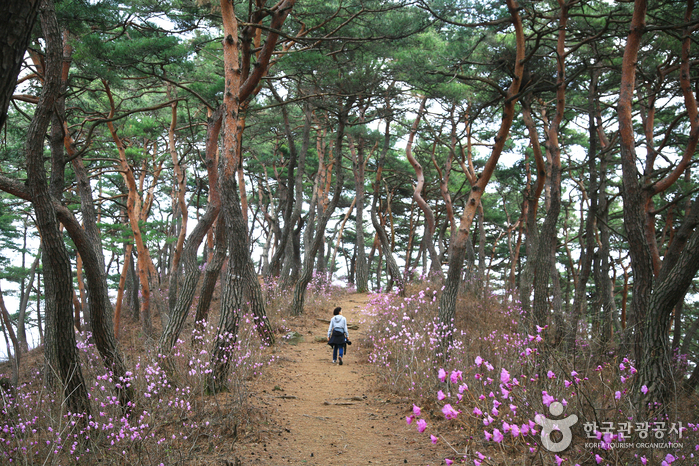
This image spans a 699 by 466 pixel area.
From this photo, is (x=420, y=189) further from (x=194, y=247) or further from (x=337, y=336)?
(x=194, y=247)

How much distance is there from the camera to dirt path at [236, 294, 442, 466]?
157 inches

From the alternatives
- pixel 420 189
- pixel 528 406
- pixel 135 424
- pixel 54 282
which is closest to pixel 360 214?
pixel 420 189

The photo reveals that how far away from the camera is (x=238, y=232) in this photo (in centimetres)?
618

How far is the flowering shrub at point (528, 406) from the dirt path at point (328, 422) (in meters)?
0.27

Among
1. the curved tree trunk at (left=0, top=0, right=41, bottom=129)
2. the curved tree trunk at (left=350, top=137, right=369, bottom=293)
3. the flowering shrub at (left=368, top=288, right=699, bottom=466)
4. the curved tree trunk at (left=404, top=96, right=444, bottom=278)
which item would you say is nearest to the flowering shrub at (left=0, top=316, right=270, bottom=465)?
the flowering shrub at (left=368, top=288, right=699, bottom=466)

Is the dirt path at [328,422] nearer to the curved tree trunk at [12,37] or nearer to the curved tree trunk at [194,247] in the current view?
the curved tree trunk at [194,247]

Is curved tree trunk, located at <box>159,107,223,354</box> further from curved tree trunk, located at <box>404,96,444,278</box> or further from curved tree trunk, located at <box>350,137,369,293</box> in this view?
curved tree trunk, located at <box>350,137,369,293</box>

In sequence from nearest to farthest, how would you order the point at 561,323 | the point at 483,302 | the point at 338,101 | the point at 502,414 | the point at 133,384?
the point at 502,414 → the point at 133,384 → the point at 561,323 → the point at 483,302 → the point at 338,101

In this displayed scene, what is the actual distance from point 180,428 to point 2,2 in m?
3.74

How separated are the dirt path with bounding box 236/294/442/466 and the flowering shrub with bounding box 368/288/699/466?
0.27m

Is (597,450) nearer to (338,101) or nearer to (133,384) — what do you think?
(133,384)

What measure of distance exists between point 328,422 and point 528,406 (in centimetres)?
262

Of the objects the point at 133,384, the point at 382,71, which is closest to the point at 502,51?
the point at 382,71

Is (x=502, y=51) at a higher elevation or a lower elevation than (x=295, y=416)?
higher
